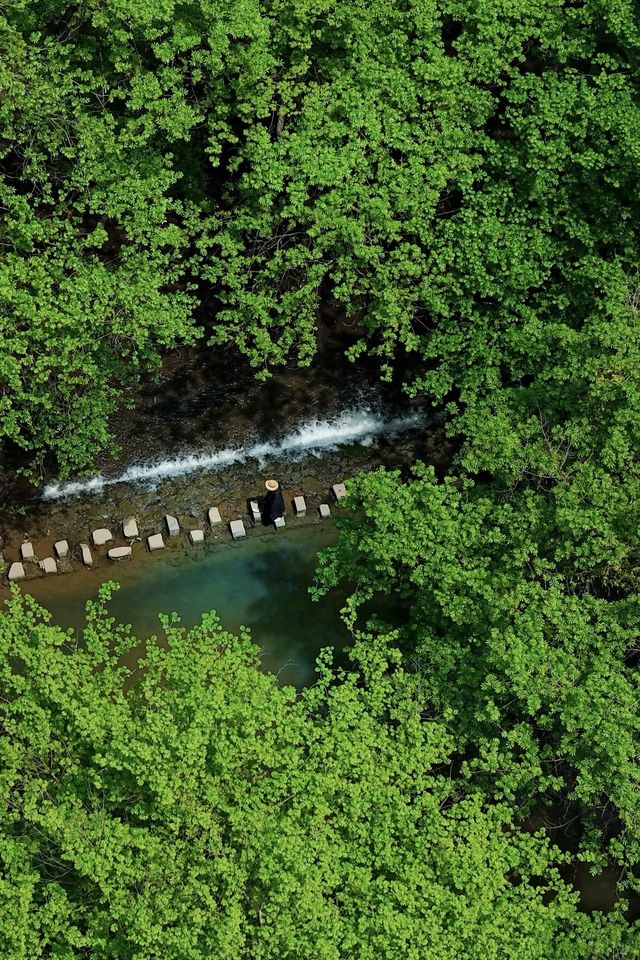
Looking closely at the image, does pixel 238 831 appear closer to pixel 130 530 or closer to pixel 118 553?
A: pixel 118 553

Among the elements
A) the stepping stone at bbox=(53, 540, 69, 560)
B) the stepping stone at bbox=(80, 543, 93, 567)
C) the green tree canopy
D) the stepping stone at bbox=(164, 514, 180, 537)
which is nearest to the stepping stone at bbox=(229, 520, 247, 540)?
the stepping stone at bbox=(164, 514, 180, 537)

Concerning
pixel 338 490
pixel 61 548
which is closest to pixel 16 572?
pixel 61 548

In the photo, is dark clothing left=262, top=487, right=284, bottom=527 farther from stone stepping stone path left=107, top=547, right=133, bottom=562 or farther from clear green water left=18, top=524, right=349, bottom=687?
stone stepping stone path left=107, top=547, right=133, bottom=562

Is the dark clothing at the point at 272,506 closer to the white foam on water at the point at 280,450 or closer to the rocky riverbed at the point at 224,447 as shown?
the rocky riverbed at the point at 224,447

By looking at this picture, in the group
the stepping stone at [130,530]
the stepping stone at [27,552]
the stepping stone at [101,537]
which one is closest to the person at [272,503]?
the stepping stone at [130,530]

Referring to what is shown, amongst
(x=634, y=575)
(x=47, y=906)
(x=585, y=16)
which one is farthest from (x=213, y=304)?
(x=47, y=906)
